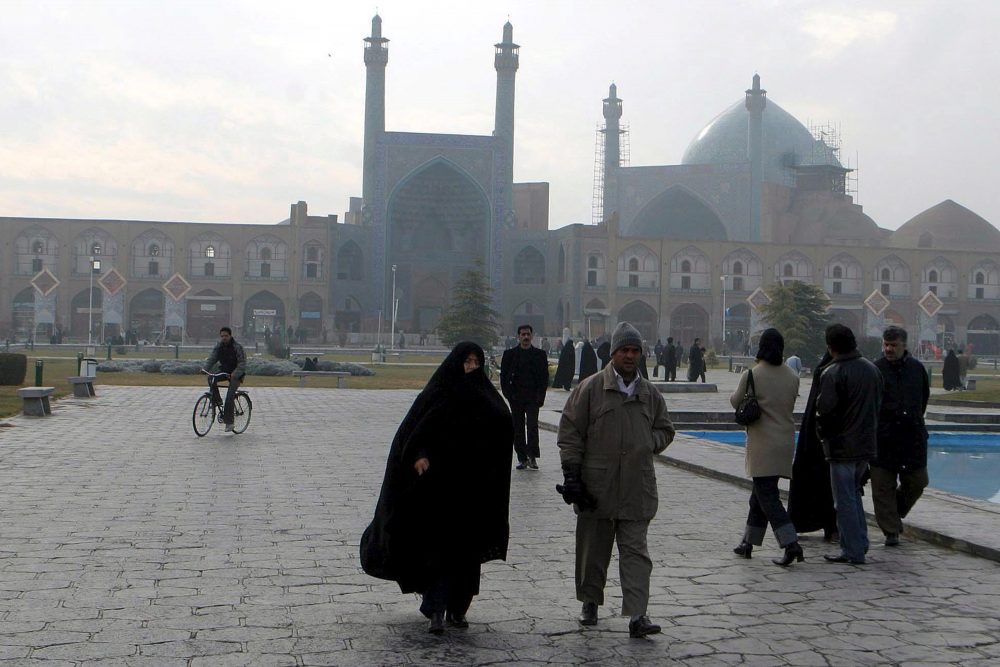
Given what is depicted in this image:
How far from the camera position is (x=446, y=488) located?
4289 millimetres

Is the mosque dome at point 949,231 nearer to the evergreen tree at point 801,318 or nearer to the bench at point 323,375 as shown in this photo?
the evergreen tree at point 801,318

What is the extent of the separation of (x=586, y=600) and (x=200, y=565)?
1853mm

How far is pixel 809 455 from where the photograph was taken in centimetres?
604

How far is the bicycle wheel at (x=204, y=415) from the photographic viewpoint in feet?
37.4

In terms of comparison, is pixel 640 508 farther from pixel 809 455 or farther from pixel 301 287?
pixel 301 287

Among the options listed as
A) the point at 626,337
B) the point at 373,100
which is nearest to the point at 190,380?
the point at 626,337

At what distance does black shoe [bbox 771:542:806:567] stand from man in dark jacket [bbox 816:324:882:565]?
0.21 metres

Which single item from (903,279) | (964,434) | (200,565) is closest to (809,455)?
(200,565)

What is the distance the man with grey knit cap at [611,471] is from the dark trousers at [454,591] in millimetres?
402

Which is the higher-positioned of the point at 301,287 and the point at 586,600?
the point at 301,287

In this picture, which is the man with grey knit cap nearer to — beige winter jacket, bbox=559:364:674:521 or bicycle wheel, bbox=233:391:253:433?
beige winter jacket, bbox=559:364:674:521

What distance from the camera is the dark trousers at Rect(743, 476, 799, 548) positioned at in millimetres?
5465

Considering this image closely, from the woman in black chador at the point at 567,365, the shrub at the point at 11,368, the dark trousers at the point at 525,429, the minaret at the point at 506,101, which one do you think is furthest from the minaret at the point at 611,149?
the dark trousers at the point at 525,429

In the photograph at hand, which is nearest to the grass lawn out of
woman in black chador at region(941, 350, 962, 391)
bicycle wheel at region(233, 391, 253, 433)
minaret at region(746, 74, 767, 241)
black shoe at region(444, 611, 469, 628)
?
bicycle wheel at region(233, 391, 253, 433)
